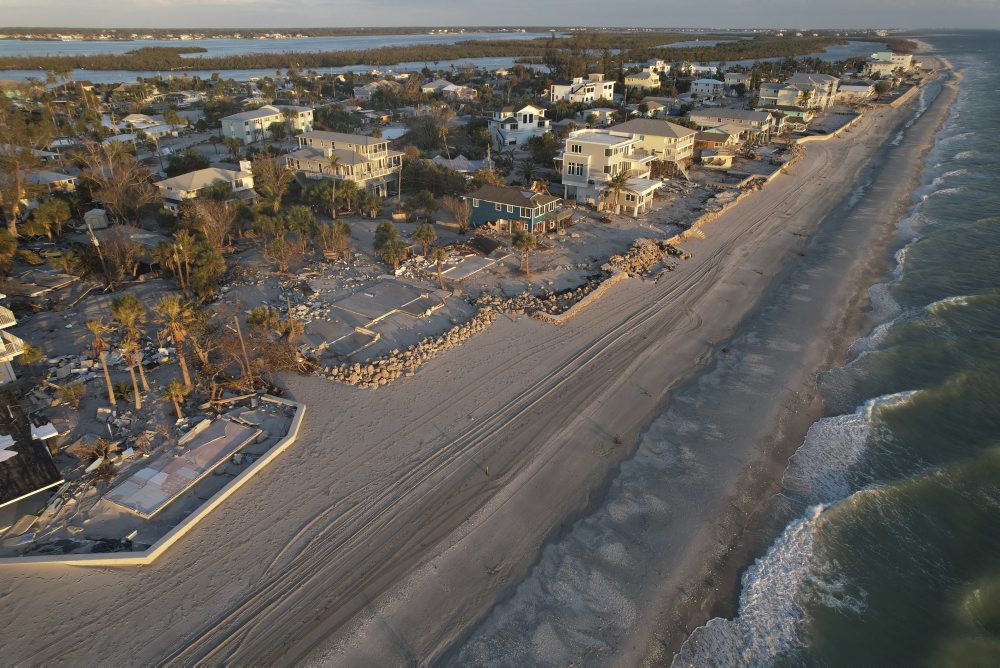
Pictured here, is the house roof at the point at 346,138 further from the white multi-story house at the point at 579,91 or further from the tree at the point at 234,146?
the white multi-story house at the point at 579,91

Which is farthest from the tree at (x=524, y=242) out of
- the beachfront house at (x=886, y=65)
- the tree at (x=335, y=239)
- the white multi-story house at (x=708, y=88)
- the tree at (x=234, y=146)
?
the beachfront house at (x=886, y=65)

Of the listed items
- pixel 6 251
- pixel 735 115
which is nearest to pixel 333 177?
pixel 6 251

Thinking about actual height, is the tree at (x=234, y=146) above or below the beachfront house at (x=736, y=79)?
below

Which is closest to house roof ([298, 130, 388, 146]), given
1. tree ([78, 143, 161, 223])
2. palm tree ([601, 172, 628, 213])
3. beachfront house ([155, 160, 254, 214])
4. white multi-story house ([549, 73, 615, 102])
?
beachfront house ([155, 160, 254, 214])

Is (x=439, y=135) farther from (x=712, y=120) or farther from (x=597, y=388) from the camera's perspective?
(x=597, y=388)

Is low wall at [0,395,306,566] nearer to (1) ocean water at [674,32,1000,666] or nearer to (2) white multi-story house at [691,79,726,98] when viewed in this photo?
(1) ocean water at [674,32,1000,666]

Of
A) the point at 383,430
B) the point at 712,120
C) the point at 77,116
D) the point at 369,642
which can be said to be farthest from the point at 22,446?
the point at 77,116
